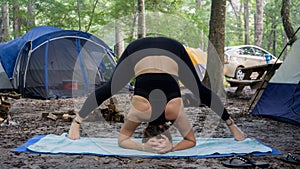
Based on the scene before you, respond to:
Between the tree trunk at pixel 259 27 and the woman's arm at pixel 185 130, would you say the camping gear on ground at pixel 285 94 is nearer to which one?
the woman's arm at pixel 185 130

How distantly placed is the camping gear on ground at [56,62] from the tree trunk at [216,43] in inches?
112

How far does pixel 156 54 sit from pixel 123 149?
912 mm

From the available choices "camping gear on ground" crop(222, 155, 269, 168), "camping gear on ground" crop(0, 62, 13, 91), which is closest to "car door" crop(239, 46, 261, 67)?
"camping gear on ground" crop(0, 62, 13, 91)

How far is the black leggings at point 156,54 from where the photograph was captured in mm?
3541

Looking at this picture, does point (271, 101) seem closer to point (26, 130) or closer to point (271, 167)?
point (271, 167)

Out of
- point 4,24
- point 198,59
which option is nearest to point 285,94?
point 198,59

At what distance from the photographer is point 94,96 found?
355 cm

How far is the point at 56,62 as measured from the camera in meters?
8.85

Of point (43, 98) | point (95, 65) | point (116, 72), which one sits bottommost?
point (43, 98)

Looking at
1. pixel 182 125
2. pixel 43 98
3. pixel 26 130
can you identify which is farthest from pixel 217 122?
pixel 43 98

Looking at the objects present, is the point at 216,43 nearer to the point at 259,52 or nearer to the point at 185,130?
the point at 185,130

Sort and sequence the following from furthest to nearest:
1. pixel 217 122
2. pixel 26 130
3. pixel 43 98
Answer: pixel 43 98, pixel 217 122, pixel 26 130

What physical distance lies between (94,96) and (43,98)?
5176mm

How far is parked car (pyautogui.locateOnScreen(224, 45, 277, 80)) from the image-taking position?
42.2 ft
